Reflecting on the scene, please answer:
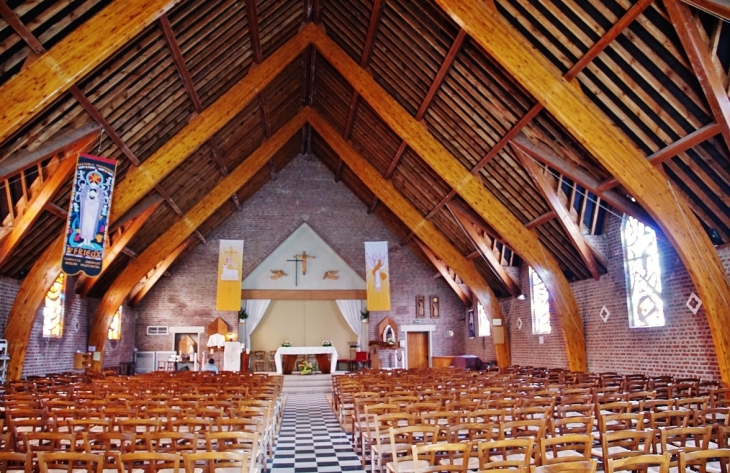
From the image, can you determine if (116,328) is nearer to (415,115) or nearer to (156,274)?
(156,274)

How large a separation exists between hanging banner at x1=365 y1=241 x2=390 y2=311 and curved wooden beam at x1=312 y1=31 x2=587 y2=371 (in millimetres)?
6739

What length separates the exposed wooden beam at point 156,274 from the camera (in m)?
20.0

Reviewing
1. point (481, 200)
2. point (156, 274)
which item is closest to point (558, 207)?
point (481, 200)

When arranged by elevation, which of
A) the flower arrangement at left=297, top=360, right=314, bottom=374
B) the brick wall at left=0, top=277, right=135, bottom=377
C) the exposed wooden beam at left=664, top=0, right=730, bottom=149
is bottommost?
the flower arrangement at left=297, top=360, right=314, bottom=374

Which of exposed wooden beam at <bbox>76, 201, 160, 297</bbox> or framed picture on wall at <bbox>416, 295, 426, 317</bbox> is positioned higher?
exposed wooden beam at <bbox>76, 201, 160, 297</bbox>

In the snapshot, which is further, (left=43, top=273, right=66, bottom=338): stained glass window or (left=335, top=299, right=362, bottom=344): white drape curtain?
(left=335, top=299, right=362, bottom=344): white drape curtain

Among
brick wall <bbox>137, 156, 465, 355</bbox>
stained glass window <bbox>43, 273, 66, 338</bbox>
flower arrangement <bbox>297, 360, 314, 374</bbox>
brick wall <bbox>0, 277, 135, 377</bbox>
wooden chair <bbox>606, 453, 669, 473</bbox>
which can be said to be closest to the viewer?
wooden chair <bbox>606, 453, 669, 473</bbox>

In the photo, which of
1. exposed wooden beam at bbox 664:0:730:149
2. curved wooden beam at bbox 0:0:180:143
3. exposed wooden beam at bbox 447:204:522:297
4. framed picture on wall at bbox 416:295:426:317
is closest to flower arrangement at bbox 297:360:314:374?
framed picture on wall at bbox 416:295:426:317

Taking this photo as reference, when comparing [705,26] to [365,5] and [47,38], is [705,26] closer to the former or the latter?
[365,5]

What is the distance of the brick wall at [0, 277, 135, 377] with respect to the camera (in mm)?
13676

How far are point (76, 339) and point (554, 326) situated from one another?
14.1m

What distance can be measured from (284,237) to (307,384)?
6.49m

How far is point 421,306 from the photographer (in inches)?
907

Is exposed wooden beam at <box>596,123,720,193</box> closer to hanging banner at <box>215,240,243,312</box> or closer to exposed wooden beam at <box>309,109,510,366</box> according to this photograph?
exposed wooden beam at <box>309,109,510,366</box>
